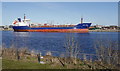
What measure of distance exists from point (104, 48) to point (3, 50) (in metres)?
8.26

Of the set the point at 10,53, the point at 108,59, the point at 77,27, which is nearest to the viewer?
the point at 108,59

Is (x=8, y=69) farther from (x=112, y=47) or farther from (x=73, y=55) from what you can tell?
(x=112, y=47)

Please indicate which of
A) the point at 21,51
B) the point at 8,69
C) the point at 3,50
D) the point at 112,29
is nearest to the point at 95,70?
the point at 8,69

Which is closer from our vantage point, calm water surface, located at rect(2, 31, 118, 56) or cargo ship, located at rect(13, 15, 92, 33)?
calm water surface, located at rect(2, 31, 118, 56)

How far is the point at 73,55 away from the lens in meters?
13.0

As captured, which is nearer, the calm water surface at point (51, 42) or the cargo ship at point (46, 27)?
the calm water surface at point (51, 42)

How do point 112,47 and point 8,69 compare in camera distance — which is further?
point 112,47

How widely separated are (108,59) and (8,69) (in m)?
5.97

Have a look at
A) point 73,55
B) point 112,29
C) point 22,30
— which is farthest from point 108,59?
point 112,29

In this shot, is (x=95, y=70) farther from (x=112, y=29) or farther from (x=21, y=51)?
(x=112, y=29)

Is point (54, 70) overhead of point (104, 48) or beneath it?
beneath

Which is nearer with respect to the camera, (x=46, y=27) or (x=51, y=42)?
(x=51, y=42)

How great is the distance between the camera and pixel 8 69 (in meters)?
9.47

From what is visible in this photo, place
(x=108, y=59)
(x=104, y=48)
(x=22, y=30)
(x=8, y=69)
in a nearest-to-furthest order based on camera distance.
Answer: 1. (x=8, y=69)
2. (x=108, y=59)
3. (x=104, y=48)
4. (x=22, y=30)
